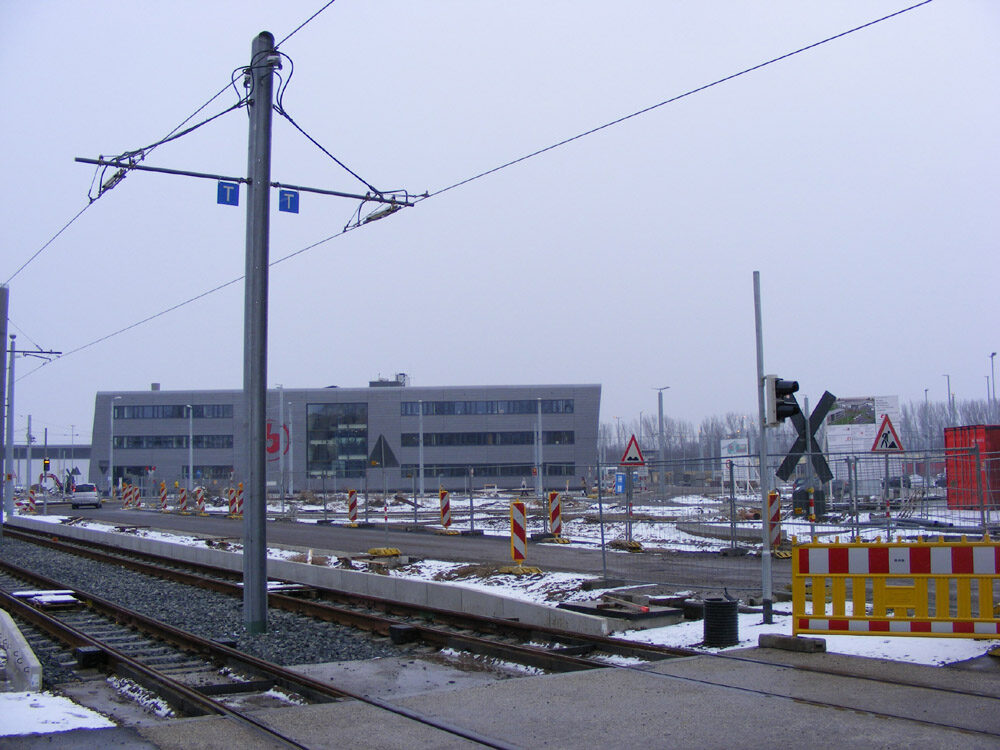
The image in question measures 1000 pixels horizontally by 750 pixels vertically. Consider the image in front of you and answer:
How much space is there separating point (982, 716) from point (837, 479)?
383 inches

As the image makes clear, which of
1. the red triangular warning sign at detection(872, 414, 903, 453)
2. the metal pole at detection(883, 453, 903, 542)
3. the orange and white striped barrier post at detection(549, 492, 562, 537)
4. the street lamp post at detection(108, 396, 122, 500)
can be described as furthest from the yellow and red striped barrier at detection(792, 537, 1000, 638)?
the street lamp post at detection(108, 396, 122, 500)

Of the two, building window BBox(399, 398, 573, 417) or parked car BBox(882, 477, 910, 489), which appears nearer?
parked car BBox(882, 477, 910, 489)

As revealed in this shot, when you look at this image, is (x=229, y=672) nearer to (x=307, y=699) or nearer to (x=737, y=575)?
(x=307, y=699)

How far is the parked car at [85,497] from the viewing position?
6000 cm

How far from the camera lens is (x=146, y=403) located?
89875mm

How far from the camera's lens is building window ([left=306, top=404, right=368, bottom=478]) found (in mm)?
87062

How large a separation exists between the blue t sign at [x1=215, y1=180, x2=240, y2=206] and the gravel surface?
5675 millimetres

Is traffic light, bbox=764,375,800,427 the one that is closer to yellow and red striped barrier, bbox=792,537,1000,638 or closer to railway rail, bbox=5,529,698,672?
yellow and red striped barrier, bbox=792,537,1000,638

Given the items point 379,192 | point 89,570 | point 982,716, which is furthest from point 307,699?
point 89,570

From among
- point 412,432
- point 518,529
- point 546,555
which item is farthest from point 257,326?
point 412,432

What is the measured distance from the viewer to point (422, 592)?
15211mm

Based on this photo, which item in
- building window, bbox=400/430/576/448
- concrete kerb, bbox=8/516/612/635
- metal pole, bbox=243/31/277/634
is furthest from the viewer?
Result: building window, bbox=400/430/576/448

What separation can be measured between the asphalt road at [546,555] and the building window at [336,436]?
155ft

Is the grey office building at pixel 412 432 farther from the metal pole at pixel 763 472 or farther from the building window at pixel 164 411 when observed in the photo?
the metal pole at pixel 763 472
